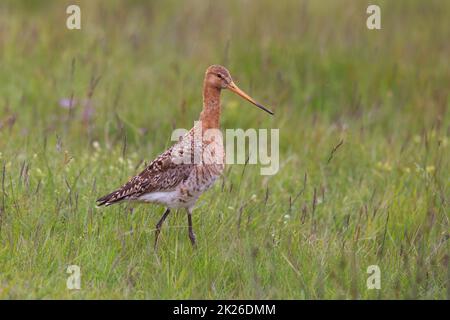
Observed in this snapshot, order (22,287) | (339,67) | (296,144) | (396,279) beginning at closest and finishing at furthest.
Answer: (22,287), (396,279), (296,144), (339,67)

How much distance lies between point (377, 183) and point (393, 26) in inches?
171

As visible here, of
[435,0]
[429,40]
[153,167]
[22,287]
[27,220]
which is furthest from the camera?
[435,0]

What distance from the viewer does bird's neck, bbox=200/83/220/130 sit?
643 cm

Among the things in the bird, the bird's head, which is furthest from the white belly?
the bird's head

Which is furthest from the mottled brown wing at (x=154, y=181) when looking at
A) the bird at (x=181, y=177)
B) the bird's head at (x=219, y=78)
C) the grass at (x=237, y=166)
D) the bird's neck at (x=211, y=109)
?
the bird's head at (x=219, y=78)

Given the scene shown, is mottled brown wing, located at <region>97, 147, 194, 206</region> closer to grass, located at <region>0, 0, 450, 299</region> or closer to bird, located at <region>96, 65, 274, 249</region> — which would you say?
bird, located at <region>96, 65, 274, 249</region>

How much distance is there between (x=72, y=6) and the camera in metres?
10.5

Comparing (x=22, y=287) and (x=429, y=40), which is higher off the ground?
(x=429, y=40)

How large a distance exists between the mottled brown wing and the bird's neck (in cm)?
39

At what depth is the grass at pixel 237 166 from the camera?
18.0 ft

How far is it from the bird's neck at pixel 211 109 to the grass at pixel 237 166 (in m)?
0.40

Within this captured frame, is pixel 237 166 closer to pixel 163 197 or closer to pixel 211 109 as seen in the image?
pixel 211 109
